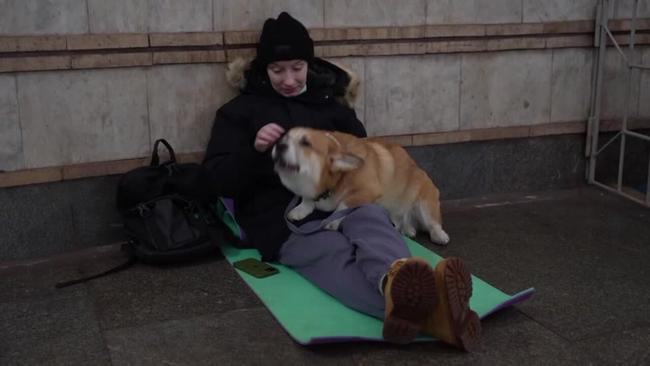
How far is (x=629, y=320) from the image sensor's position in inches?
136

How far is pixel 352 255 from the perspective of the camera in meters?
3.65

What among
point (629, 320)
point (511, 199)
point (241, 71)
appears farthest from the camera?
point (511, 199)

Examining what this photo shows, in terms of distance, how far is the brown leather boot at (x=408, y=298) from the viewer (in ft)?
9.72

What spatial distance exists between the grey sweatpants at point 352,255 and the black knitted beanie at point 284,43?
3.20ft

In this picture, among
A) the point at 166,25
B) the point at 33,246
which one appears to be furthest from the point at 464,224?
the point at 33,246

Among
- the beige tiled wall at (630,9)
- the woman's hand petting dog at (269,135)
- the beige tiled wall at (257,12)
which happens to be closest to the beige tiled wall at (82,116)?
the beige tiled wall at (257,12)

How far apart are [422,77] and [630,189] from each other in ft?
6.86

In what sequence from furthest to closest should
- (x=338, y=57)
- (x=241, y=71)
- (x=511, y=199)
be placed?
1. (x=511, y=199)
2. (x=338, y=57)
3. (x=241, y=71)

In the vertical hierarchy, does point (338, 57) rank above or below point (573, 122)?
above

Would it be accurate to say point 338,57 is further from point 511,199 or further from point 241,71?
point 511,199

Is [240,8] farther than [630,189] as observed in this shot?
No

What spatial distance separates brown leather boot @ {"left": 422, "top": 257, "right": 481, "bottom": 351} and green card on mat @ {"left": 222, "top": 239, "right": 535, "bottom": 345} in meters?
0.15

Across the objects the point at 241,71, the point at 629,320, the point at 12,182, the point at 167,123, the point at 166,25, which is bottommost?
the point at 629,320

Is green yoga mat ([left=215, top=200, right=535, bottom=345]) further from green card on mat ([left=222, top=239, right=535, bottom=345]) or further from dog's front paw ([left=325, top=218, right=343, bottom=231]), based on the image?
dog's front paw ([left=325, top=218, right=343, bottom=231])
